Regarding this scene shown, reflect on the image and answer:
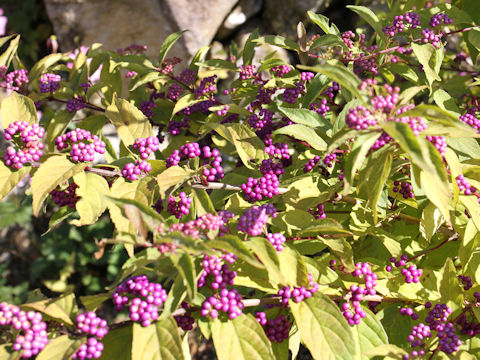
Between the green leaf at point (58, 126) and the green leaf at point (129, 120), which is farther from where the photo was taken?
the green leaf at point (58, 126)

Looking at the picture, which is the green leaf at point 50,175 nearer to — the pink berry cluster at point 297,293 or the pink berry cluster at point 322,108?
the pink berry cluster at point 297,293

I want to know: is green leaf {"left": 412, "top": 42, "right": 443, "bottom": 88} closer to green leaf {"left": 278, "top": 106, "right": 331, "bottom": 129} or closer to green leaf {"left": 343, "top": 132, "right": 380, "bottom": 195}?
green leaf {"left": 278, "top": 106, "right": 331, "bottom": 129}

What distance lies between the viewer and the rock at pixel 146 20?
4246mm

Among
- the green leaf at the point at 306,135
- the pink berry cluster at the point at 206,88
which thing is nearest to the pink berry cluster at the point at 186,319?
the green leaf at the point at 306,135

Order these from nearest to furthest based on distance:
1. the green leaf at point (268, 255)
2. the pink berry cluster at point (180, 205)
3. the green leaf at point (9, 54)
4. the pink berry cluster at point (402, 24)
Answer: the green leaf at point (268, 255)
the pink berry cluster at point (180, 205)
the pink berry cluster at point (402, 24)
the green leaf at point (9, 54)

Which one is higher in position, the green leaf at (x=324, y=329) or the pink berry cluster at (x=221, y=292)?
the pink berry cluster at (x=221, y=292)

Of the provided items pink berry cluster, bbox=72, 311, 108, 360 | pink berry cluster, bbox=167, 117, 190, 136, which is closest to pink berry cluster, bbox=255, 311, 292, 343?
pink berry cluster, bbox=72, 311, 108, 360

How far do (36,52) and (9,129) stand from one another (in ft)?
15.4

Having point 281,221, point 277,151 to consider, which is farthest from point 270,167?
point 281,221

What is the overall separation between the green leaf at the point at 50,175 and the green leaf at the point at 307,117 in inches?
26.4

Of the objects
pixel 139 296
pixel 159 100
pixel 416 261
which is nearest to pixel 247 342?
pixel 139 296

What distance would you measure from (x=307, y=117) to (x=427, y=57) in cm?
59

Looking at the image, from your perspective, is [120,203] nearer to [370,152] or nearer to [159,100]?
[370,152]

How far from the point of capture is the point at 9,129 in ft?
4.31
